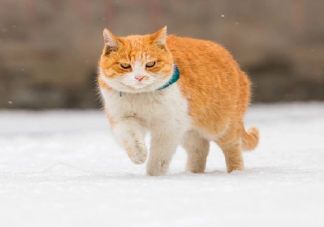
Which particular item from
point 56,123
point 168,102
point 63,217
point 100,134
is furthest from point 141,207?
point 56,123

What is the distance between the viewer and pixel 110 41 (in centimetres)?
393

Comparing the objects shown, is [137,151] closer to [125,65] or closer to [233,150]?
[125,65]

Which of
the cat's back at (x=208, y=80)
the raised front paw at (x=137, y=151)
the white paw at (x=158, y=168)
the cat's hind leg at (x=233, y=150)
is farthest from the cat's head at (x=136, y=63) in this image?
the cat's hind leg at (x=233, y=150)

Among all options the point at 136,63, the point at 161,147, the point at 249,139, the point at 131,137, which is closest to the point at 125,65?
the point at 136,63

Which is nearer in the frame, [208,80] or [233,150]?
[208,80]

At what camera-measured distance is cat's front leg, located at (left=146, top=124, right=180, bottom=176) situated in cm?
398

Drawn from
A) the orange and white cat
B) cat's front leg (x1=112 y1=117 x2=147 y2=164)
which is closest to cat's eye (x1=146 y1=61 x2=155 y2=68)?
the orange and white cat

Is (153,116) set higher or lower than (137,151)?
higher

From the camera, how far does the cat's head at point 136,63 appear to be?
12.4 ft

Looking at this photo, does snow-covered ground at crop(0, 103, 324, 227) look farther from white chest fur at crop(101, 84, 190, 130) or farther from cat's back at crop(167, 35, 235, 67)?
cat's back at crop(167, 35, 235, 67)

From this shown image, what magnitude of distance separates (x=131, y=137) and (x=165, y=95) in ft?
1.16

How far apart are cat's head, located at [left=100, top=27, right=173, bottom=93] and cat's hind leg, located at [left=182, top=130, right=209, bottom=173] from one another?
0.91 meters

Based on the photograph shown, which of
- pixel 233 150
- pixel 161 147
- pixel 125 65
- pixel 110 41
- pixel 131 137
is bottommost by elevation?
pixel 233 150

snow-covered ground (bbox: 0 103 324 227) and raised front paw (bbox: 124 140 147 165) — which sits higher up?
snow-covered ground (bbox: 0 103 324 227)
